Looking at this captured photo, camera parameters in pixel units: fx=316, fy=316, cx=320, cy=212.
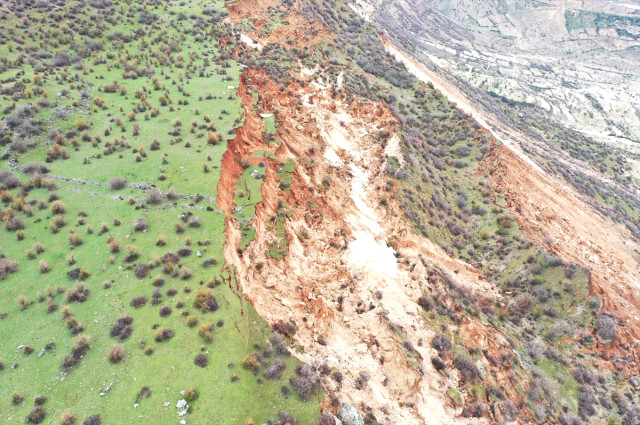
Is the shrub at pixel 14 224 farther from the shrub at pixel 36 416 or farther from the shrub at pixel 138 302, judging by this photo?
the shrub at pixel 36 416

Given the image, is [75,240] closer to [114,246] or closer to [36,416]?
[114,246]

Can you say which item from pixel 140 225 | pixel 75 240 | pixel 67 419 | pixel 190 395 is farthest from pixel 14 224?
pixel 190 395

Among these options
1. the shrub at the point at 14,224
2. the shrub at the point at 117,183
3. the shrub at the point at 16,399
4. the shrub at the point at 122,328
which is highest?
the shrub at the point at 117,183

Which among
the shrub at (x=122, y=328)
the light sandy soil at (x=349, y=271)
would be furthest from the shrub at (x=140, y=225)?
the shrub at (x=122, y=328)

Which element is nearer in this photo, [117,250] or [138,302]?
[138,302]

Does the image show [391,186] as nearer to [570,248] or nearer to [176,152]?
[570,248]

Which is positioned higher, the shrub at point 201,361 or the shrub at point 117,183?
the shrub at point 201,361
